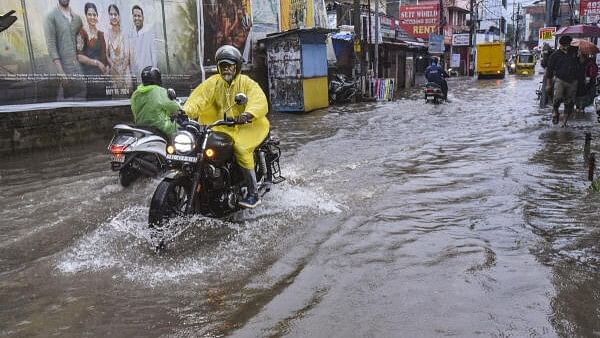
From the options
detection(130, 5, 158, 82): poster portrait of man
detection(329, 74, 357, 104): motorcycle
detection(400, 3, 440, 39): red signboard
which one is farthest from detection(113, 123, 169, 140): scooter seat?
detection(400, 3, 440, 39): red signboard

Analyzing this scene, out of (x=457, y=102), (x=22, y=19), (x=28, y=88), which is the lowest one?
(x=457, y=102)

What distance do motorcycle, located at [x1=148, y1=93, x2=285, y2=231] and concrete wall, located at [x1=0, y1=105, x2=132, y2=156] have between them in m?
6.16

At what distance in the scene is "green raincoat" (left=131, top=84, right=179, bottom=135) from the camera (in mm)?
6750

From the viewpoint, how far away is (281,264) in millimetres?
4340

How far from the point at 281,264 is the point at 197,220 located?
42.8 inches

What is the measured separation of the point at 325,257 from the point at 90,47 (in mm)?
8537

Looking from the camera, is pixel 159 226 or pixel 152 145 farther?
pixel 152 145

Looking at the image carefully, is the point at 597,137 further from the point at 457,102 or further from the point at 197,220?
the point at 457,102

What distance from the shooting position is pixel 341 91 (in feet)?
68.4

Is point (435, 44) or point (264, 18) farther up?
point (264, 18)

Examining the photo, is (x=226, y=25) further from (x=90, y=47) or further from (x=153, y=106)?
(x=153, y=106)

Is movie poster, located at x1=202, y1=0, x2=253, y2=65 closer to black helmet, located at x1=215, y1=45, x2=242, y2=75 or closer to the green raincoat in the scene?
the green raincoat

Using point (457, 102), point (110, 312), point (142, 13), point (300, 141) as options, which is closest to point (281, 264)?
point (110, 312)

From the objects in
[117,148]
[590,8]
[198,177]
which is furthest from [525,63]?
[198,177]
